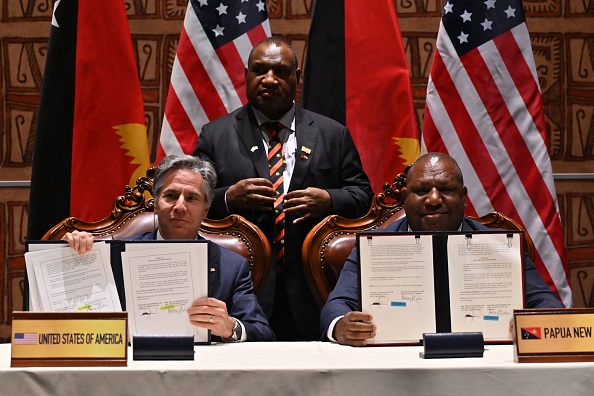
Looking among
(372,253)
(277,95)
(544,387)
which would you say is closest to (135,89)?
(277,95)

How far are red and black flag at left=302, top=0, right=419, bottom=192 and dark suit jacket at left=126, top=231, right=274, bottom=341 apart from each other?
4.43 ft

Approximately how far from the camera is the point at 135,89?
3910 mm

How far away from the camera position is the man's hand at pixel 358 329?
214 centimetres

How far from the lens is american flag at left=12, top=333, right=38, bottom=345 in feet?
5.64

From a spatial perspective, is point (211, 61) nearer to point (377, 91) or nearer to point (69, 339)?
point (377, 91)

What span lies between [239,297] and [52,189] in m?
→ 1.62

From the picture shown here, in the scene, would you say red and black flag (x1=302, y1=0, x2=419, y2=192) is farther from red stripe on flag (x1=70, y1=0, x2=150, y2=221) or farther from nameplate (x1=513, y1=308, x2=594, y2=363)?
nameplate (x1=513, y1=308, x2=594, y2=363)

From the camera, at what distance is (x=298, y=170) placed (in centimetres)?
324

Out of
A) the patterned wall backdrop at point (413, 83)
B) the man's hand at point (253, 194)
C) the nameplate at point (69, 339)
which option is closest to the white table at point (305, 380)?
the nameplate at point (69, 339)

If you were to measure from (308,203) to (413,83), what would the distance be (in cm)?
178

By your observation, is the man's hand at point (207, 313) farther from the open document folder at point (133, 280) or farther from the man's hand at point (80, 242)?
the man's hand at point (80, 242)

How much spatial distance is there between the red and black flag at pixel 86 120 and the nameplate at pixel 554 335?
7.98 feet
